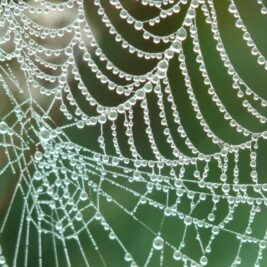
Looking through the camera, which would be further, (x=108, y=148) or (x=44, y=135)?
(x=108, y=148)

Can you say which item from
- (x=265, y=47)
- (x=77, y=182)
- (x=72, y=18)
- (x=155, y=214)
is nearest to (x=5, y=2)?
(x=72, y=18)

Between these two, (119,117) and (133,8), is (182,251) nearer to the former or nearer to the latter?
(119,117)

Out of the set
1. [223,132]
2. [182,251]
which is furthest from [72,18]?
[182,251]

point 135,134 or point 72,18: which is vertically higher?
point 72,18

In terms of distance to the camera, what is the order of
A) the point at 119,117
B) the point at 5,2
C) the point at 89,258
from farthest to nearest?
the point at 89,258
the point at 119,117
the point at 5,2

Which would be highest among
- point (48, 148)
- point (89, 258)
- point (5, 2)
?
point (5, 2)

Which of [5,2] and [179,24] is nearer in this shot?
[5,2]

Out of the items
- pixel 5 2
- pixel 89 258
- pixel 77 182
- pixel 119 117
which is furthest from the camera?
pixel 89 258
